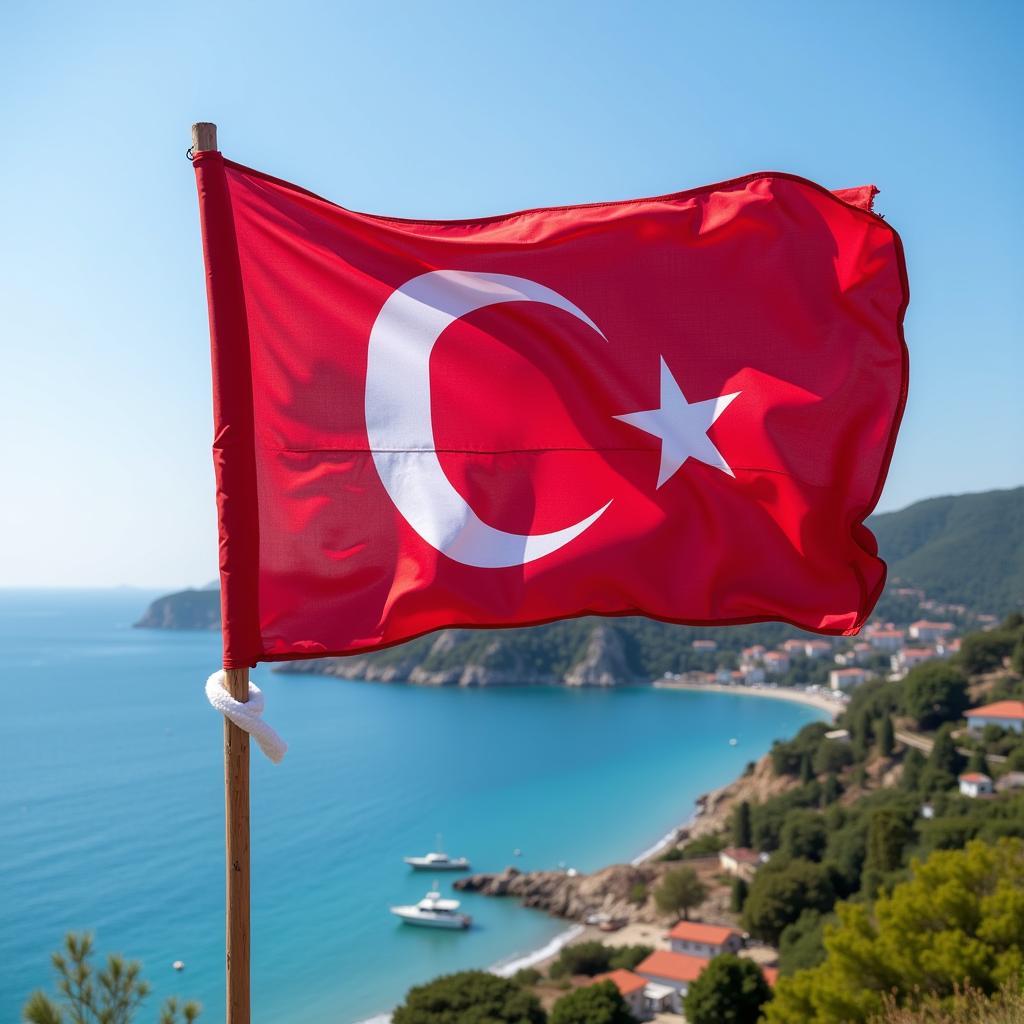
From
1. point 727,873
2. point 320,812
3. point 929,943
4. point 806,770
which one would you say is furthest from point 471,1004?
point 806,770

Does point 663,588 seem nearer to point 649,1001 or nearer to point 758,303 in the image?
point 758,303

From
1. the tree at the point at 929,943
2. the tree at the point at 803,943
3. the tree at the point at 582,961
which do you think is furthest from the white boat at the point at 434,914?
the tree at the point at 929,943

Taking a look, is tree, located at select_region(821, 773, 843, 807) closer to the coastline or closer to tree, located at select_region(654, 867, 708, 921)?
the coastline

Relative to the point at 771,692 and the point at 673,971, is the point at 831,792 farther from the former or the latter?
the point at 771,692

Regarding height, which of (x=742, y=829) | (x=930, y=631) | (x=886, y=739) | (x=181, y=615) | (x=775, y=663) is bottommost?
(x=775, y=663)

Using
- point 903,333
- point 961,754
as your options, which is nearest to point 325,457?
point 903,333

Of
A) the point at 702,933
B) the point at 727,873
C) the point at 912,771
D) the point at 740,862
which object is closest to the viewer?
the point at 702,933

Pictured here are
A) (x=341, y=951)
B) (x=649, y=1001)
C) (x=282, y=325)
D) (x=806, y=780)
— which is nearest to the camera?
(x=282, y=325)

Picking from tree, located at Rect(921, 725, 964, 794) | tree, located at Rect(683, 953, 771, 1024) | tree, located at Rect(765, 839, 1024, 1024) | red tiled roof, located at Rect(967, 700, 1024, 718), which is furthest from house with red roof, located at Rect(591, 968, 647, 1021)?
red tiled roof, located at Rect(967, 700, 1024, 718)
